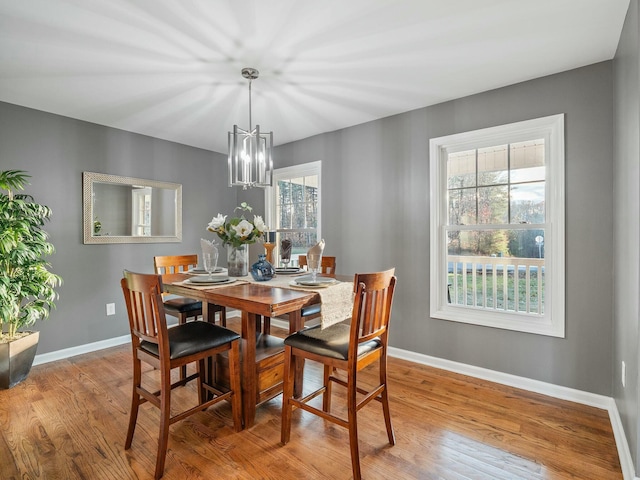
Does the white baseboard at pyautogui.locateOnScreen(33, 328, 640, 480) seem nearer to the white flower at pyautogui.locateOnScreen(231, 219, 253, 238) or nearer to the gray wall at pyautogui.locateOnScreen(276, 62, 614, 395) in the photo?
the gray wall at pyautogui.locateOnScreen(276, 62, 614, 395)

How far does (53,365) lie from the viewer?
9.93 ft

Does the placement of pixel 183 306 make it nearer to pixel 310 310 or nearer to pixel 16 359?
pixel 310 310

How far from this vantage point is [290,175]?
4.27 metres

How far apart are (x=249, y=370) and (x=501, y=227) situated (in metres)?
2.27

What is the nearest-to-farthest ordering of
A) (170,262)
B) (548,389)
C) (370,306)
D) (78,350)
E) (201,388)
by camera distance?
(370,306) → (201,388) → (548,389) → (170,262) → (78,350)

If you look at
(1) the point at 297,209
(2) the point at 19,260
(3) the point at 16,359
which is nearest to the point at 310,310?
(1) the point at 297,209

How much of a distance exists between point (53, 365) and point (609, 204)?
471 cm

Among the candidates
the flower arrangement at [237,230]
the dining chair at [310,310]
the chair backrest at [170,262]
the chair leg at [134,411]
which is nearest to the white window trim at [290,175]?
the dining chair at [310,310]

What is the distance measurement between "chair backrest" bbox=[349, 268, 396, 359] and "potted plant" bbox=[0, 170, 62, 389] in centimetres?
254

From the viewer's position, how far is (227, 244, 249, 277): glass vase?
8.23 feet

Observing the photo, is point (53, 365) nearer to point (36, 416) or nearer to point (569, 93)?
point (36, 416)

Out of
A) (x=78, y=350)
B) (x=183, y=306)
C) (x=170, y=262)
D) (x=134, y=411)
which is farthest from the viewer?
(x=78, y=350)

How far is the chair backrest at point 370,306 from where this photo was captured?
161 cm

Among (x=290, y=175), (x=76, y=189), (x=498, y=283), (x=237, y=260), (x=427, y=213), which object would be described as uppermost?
(x=290, y=175)
